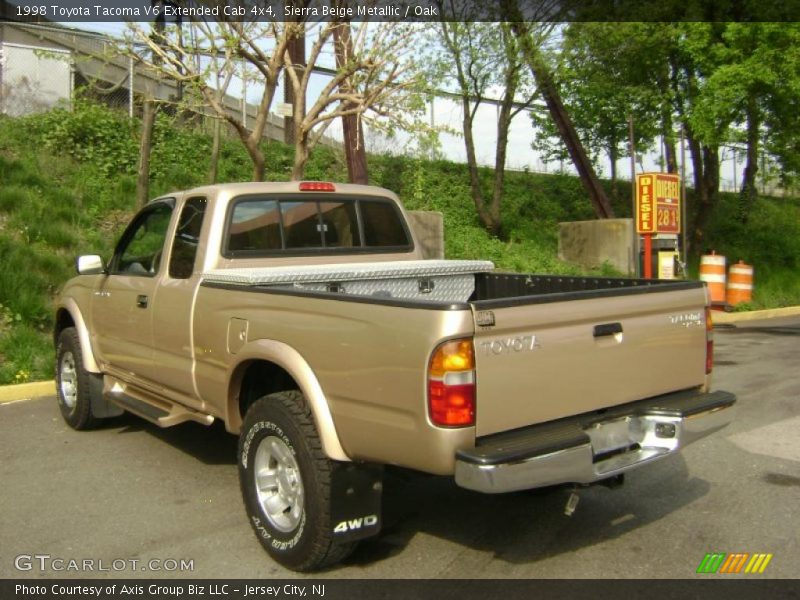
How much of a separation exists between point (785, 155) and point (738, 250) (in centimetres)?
541

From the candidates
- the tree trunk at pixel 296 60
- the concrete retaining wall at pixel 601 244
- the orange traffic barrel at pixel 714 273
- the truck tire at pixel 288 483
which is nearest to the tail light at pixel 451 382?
the truck tire at pixel 288 483

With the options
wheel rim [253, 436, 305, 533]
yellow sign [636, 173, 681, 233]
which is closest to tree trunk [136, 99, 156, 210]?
wheel rim [253, 436, 305, 533]

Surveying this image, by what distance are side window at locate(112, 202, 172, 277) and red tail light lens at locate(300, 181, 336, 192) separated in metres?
0.96

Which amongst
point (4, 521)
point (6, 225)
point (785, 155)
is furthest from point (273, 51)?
point (785, 155)

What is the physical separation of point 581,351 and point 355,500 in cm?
124

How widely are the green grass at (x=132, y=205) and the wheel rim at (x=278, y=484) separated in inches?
202

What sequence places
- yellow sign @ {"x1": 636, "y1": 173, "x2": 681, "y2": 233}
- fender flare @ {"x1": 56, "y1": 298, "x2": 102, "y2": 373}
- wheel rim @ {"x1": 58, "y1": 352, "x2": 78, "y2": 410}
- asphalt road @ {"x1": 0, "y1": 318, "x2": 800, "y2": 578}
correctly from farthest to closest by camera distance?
yellow sign @ {"x1": 636, "y1": 173, "x2": 681, "y2": 233} → wheel rim @ {"x1": 58, "y1": 352, "x2": 78, "y2": 410} → fender flare @ {"x1": 56, "y1": 298, "x2": 102, "y2": 373} → asphalt road @ {"x1": 0, "y1": 318, "x2": 800, "y2": 578}

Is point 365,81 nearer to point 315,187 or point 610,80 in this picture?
point 315,187

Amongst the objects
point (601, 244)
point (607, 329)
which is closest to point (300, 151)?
point (607, 329)

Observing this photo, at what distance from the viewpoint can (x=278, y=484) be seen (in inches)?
150

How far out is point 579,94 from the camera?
18.2 meters

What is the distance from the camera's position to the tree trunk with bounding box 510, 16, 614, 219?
49.4 ft

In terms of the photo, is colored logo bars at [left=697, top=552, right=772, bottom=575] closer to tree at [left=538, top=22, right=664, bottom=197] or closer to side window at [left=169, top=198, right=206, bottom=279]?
side window at [left=169, top=198, right=206, bottom=279]
